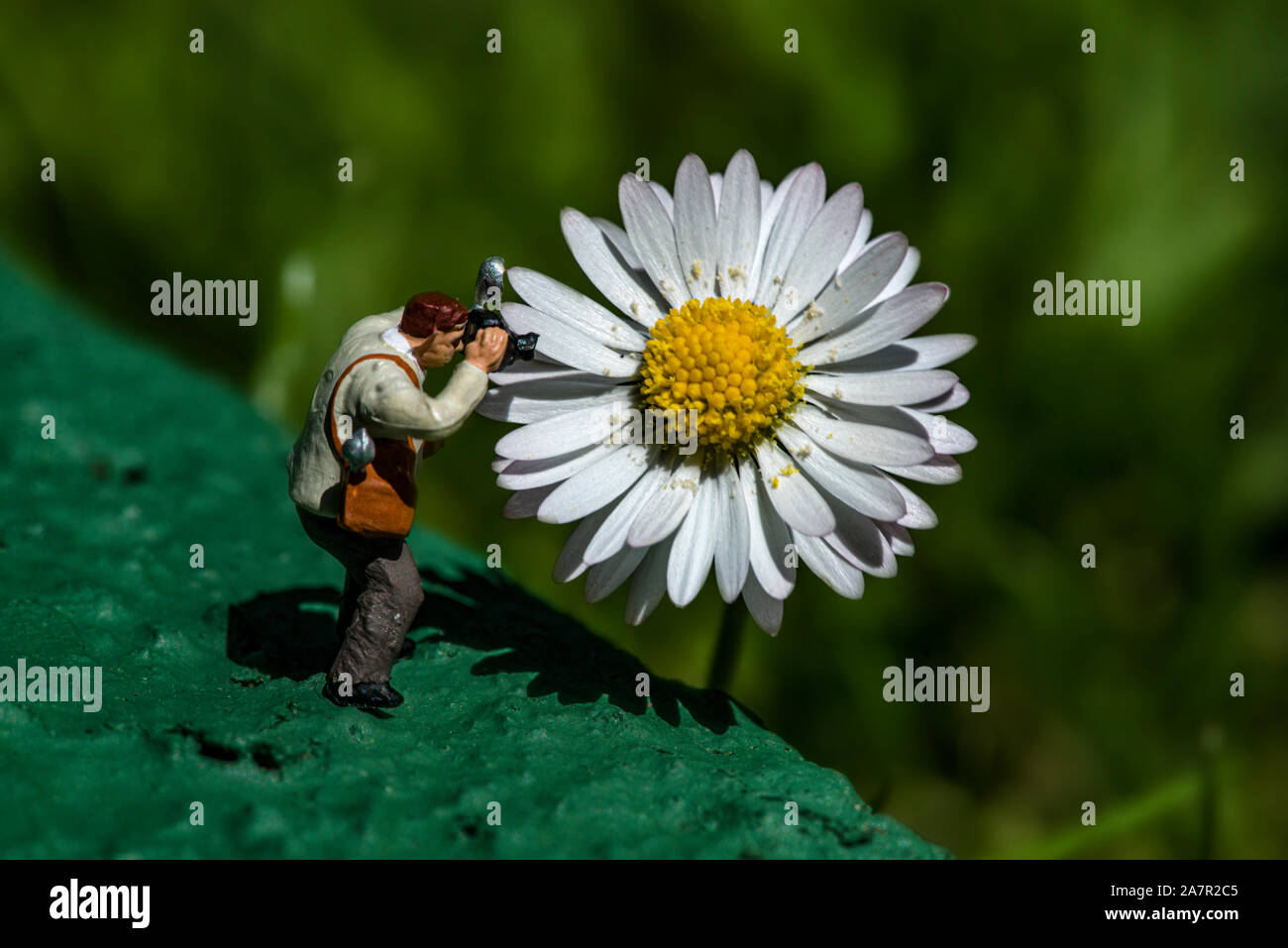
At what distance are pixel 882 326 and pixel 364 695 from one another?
0.75m

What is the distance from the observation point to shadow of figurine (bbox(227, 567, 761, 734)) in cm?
149

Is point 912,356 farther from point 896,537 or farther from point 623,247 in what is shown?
point 623,247

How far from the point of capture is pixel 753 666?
252 cm

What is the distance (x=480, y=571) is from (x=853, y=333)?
0.75 meters

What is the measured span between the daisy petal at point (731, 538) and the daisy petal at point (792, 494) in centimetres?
4

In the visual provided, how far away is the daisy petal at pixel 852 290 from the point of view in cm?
143

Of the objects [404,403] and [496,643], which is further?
[496,643]

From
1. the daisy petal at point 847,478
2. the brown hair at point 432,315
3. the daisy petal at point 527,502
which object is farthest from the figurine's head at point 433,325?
the daisy petal at point 847,478

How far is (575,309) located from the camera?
1.54m

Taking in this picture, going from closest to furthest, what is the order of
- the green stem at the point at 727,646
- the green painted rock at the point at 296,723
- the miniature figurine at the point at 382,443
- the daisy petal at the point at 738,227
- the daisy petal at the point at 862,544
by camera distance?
the green painted rock at the point at 296,723 → the miniature figurine at the point at 382,443 → the daisy petal at the point at 862,544 → the daisy petal at the point at 738,227 → the green stem at the point at 727,646

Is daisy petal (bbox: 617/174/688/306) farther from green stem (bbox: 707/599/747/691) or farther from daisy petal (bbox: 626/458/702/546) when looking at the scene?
green stem (bbox: 707/599/747/691)

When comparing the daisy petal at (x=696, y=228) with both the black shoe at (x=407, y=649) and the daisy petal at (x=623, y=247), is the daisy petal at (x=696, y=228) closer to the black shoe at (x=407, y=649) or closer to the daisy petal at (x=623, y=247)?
the daisy petal at (x=623, y=247)

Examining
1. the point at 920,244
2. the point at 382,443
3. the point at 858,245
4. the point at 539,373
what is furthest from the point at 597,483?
the point at 920,244
